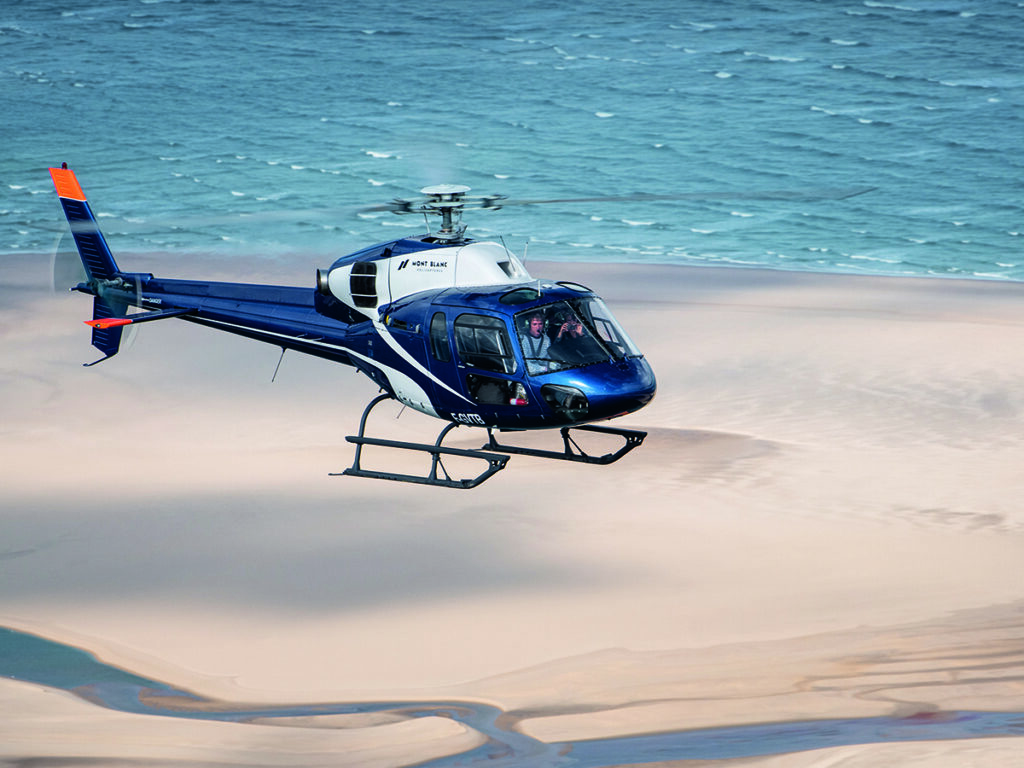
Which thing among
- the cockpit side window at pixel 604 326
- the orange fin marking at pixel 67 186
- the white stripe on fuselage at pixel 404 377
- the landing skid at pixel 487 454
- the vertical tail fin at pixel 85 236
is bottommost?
the landing skid at pixel 487 454

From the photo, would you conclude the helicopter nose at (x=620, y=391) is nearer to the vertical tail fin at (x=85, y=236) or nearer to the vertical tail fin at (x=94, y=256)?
the vertical tail fin at (x=94, y=256)

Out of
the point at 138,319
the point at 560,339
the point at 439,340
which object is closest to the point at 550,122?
the point at 138,319

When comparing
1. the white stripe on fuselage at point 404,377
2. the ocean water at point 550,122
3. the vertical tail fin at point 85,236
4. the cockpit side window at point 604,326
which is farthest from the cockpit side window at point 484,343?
the ocean water at point 550,122

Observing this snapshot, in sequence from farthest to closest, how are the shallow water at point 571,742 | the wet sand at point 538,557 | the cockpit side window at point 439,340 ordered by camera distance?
the cockpit side window at point 439,340 → the wet sand at point 538,557 → the shallow water at point 571,742

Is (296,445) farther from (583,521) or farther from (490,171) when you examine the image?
(490,171)

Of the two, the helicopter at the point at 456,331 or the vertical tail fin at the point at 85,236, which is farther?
the vertical tail fin at the point at 85,236

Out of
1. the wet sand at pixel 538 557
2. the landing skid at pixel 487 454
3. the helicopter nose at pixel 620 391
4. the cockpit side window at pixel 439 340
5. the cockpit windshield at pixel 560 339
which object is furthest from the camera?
the landing skid at pixel 487 454

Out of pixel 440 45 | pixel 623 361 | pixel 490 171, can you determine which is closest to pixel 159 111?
pixel 440 45
